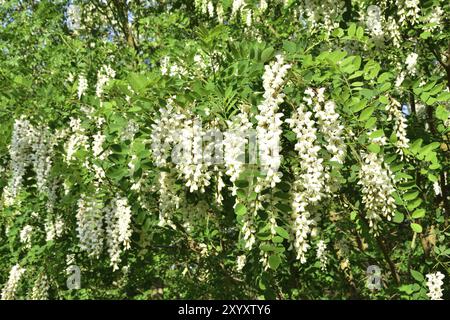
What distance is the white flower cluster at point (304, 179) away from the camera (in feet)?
10.0

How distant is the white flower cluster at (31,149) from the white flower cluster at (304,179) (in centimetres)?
246

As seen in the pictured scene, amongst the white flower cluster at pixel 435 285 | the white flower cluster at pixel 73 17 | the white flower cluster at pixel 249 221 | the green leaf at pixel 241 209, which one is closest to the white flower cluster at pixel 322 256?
the white flower cluster at pixel 435 285

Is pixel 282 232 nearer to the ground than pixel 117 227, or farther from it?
nearer to the ground

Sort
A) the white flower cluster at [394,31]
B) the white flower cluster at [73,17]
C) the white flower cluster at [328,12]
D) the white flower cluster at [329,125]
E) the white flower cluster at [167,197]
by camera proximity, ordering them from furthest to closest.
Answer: the white flower cluster at [73,17] < the white flower cluster at [394,31] < the white flower cluster at [328,12] < the white flower cluster at [167,197] < the white flower cluster at [329,125]

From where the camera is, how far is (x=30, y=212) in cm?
598

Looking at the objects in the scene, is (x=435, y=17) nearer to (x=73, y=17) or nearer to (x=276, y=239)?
(x=276, y=239)

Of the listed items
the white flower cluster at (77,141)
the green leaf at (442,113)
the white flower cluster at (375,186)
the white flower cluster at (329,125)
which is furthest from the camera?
the white flower cluster at (77,141)

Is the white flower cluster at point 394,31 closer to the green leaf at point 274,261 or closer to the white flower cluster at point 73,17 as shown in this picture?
the green leaf at point 274,261

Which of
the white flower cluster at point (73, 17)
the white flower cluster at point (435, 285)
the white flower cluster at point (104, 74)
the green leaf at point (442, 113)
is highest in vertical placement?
the white flower cluster at point (73, 17)

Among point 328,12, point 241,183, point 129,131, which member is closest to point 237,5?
point 328,12

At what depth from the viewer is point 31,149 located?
4.70m

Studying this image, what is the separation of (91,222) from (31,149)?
0.98 meters

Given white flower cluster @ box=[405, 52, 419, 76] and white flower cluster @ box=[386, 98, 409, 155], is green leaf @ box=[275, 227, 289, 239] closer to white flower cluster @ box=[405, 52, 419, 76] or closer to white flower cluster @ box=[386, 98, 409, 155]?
white flower cluster @ box=[386, 98, 409, 155]
